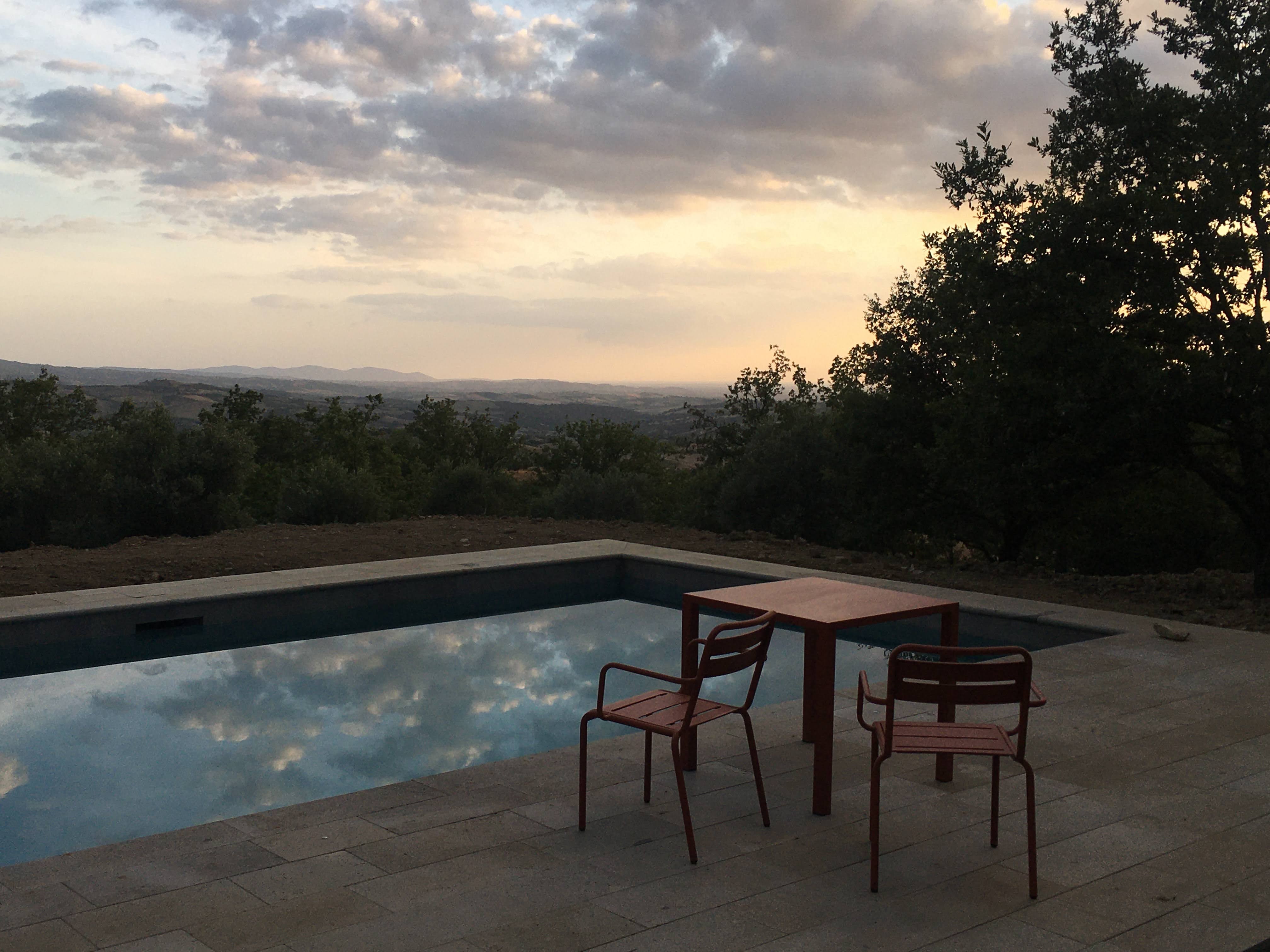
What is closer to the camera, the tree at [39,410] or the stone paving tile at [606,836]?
the stone paving tile at [606,836]

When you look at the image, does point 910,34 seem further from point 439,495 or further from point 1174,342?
point 439,495

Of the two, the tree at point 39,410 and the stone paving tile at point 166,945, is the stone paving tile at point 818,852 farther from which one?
the tree at point 39,410

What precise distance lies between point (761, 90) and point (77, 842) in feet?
37.3

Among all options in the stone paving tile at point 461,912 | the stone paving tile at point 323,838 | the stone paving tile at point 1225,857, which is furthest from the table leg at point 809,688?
the stone paving tile at point 323,838

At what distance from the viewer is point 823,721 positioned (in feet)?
11.7

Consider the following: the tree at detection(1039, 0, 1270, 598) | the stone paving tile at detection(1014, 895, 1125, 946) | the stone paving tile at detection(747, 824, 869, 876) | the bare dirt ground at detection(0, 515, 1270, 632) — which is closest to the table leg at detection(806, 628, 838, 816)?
the stone paving tile at detection(747, 824, 869, 876)

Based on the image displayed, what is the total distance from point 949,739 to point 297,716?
13.7 feet

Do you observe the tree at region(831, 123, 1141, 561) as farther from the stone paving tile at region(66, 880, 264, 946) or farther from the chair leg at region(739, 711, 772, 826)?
the stone paving tile at region(66, 880, 264, 946)

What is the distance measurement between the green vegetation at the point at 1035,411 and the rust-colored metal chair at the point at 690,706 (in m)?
6.14

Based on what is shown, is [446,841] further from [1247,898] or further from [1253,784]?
[1253,784]

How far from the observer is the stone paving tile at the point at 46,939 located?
2.57 meters

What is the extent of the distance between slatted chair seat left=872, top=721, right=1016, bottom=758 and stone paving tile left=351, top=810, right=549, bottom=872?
1.24 metres

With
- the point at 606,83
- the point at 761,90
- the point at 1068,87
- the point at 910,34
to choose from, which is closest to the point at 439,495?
the point at 606,83

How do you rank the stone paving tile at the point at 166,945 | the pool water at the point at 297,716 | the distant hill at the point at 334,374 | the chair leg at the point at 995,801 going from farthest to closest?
the distant hill at the point at 334,374 < the pool water at the point at 297,716 < the chair leg at the point at 995,801 < the stone paving tile at the point at 166,945
